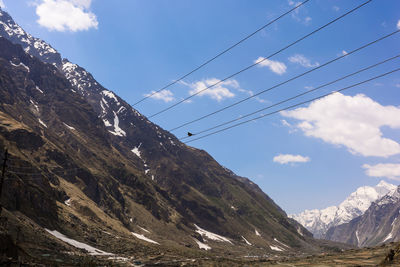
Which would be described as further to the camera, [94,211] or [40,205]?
[94,211]

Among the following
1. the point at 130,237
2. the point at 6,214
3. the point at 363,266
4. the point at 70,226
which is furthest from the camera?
the point at 130,237

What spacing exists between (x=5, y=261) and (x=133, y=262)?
76.9 m

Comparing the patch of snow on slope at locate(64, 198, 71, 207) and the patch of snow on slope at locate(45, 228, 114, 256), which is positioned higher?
the patch of snow on slope at locate(64, 198, 71, 207)

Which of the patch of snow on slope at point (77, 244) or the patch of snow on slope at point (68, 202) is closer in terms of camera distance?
the patch of snow on slope at point (77, 244)

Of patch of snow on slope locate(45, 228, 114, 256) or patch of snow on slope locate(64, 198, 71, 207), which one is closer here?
patch of snow on slope locate(45, 228, 114, 256)

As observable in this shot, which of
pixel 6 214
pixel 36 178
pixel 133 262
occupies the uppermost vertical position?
pixel 36 178

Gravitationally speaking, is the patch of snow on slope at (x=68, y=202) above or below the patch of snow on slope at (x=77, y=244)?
above

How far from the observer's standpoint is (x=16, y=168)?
149m

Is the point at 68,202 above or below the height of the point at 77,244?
above

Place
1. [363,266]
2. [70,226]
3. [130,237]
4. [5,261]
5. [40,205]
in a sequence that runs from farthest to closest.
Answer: [130,237] → [70,226] → [40,205] → [363,266] → [5,261]

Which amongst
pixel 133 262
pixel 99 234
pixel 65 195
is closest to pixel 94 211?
pixel 65 195

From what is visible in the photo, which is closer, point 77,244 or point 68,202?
point 77,244

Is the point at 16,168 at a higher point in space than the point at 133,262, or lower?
higher

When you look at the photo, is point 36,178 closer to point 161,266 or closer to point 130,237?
point 130,237
